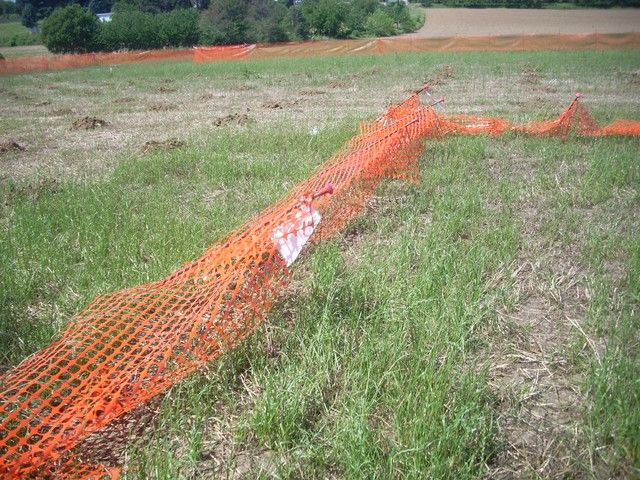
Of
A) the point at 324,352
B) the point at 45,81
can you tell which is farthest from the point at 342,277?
the point at 45,81

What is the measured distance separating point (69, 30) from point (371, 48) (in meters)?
28.0

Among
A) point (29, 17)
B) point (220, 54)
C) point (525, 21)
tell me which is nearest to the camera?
point (220, 54)

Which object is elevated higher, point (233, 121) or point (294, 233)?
point (233, 121)

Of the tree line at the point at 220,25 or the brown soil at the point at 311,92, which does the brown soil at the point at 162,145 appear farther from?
the tree line at the point at 220,25

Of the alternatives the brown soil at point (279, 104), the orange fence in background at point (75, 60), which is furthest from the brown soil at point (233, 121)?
the orange fence in background at point (75, 60)

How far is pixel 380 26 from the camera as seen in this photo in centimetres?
5300

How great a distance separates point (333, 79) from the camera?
18.0m

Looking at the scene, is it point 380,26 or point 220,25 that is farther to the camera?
point 380,26

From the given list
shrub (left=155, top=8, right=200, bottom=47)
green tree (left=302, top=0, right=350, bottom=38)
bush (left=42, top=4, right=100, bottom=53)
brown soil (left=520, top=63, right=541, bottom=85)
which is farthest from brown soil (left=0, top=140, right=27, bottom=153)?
green tree (left=302, top=0, right=350, bottom=38)

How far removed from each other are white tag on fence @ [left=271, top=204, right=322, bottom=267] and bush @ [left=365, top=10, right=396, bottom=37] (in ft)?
181

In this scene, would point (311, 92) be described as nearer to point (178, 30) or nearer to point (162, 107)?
point (162, 107)

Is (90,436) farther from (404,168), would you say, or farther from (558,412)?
(404,168)

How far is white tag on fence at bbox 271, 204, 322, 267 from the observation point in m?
2.80

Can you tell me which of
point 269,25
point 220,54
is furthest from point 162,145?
point 269,25
